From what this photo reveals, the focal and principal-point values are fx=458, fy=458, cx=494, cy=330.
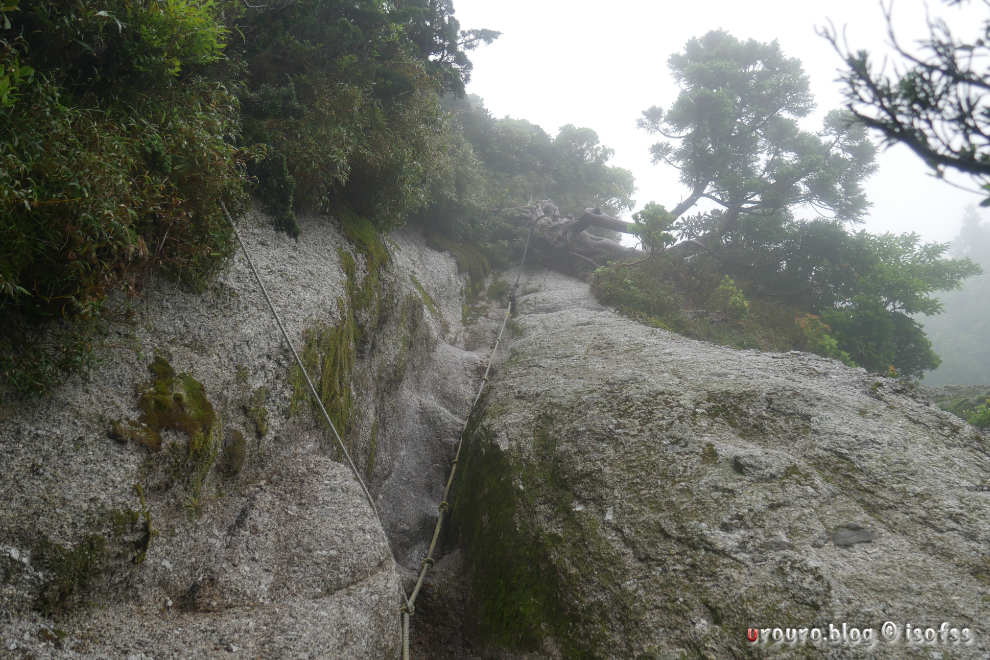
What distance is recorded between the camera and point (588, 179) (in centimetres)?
2369

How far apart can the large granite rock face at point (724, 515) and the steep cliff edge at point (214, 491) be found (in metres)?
1.53

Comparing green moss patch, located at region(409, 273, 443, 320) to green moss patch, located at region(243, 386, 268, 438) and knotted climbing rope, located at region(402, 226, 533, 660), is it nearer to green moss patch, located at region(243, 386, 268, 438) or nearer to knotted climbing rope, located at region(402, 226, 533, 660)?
knotted climbing rope, located at region(402, 226, 533, 660)

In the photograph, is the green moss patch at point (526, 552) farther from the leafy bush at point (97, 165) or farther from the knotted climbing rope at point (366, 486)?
the leafy bush at point (97, 165)

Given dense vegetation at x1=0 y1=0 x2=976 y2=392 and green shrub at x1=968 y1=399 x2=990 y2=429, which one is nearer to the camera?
dense vegetation at x1=0 y1=0 x2=976 y2=392

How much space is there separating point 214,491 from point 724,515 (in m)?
5.08

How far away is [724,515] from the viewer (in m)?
4.70

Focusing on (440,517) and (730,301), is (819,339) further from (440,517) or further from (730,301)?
(440,517)

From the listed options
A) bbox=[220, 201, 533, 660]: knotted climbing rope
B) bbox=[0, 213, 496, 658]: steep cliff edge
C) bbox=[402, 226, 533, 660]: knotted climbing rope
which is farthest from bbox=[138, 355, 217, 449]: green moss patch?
bbox=[402, 226, 533, 660]: knotted climbing rope

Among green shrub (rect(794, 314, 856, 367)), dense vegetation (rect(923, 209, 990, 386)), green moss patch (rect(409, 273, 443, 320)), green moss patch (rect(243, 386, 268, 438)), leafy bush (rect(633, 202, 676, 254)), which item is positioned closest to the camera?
green moss patch (rect(243, 386, 268, 438))

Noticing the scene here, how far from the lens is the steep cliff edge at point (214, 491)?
3113 millimetres

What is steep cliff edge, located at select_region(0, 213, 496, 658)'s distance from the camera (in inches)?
123

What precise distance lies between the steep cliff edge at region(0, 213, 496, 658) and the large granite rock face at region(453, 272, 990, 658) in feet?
5.02

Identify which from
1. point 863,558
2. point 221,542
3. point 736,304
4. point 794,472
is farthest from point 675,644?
point 736,304

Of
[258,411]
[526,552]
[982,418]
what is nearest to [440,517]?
[526,552]
